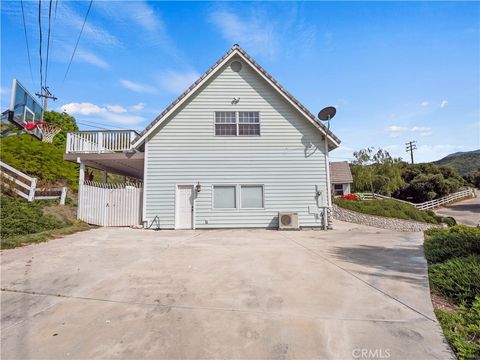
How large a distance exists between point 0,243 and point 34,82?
7.74m

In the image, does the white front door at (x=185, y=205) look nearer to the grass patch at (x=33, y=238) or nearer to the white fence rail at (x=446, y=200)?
the grass patch at (x=33, y=238)

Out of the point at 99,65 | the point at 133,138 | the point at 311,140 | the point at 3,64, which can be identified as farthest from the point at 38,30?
the point at 311,140

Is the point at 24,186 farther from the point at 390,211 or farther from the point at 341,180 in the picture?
the point at 341,180

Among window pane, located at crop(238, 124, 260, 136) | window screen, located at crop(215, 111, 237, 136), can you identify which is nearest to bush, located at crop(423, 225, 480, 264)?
window pane, located at crop(238, 124, 260, 136)

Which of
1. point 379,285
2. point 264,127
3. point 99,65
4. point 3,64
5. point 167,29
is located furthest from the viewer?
point 264,127

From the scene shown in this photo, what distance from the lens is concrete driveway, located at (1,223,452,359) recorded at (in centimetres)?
238

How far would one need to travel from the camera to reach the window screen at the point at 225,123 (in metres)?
11.6

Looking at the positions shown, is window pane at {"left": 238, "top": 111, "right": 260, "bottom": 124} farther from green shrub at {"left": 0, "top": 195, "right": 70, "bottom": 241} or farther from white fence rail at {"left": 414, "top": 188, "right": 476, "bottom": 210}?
white fence rail at {"left": 414, "top": 188, "right": 476, "bottom": 210}

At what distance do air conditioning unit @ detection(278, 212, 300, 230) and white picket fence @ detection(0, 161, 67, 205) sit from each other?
10067 mm

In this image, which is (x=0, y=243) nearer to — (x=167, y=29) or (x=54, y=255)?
(x=54, y=255)

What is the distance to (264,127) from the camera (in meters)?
11.6

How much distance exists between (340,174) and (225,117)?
2262 centimetres

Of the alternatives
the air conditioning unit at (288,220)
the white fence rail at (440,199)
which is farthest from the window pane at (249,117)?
the white fence rail at (440,199)

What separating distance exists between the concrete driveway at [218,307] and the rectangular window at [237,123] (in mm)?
6898
